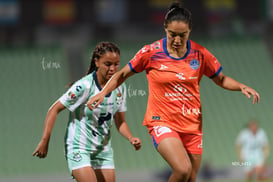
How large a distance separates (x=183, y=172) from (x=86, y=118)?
1213 millimetres

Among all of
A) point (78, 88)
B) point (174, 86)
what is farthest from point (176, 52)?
point (78, 88)

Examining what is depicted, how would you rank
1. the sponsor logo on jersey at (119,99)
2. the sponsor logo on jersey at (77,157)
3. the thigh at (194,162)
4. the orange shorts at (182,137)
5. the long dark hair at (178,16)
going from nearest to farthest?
the long dark hair at (178,16), the orange shorts at (182,137), the thigh at (194,162), the sponsor logo on jersey at (77,157), the sponsor logo on jersey at (119,99)

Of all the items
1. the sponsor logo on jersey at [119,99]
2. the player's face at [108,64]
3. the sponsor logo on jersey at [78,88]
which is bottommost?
the sponsor logo on jersey at [119,99]

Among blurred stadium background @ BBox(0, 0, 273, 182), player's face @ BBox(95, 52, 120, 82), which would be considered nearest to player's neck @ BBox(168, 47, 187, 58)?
player's face @ BBox(95, 52, 120, 82)

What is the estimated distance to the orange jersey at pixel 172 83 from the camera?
489 centimetres

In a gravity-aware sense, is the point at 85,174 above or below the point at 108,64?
below

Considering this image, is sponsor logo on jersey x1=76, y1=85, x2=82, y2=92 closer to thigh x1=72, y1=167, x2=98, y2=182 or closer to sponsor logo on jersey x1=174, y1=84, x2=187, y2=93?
thigh x1=72, y1=167, x2=98, y2=182

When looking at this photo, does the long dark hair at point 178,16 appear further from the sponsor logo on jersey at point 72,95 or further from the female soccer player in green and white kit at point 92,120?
the sponsor logo on jersey at point 72,95

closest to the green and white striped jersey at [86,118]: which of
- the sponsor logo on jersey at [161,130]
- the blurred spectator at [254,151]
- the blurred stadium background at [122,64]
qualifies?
the sponsor logo on jersey at [161,130]

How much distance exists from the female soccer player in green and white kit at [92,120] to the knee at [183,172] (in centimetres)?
61

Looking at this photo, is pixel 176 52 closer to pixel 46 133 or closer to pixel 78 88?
pixel 78 88

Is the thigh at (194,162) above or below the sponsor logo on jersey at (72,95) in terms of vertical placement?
below

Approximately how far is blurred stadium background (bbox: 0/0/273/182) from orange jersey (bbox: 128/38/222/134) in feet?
25.3

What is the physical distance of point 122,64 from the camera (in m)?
16.4
